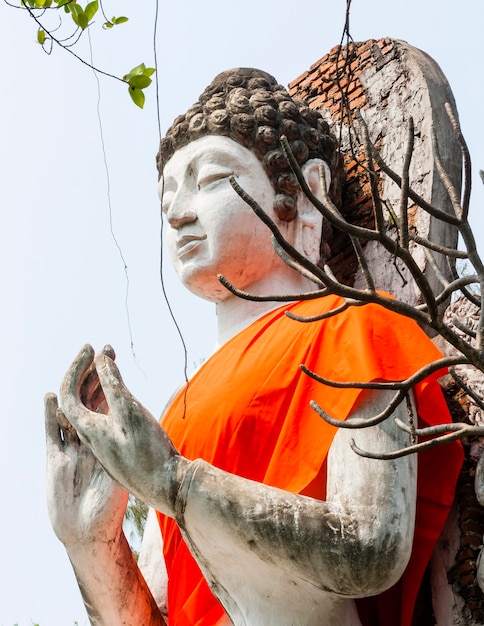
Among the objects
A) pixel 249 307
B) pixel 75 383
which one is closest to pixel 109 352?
pixel 75 383

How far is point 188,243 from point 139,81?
0.73m

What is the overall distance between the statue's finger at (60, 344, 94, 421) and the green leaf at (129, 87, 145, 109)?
0.93m

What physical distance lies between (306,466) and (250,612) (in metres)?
0.51

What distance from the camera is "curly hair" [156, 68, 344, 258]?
19.1 feet

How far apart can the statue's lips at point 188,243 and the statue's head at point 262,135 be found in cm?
27

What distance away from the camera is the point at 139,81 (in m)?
5.28

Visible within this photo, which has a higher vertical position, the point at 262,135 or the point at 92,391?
the point at 262,135

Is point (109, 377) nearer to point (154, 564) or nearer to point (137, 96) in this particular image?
point (154, 564)

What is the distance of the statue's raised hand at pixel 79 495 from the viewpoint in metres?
4.89

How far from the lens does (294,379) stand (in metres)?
4.92

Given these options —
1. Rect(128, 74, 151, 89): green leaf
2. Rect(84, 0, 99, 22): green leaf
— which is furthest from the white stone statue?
Rect(84, 0, 99, 22): green leaf

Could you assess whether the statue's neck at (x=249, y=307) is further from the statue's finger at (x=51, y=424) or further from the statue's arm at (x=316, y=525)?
the statue's arm at (x=316, y=525)

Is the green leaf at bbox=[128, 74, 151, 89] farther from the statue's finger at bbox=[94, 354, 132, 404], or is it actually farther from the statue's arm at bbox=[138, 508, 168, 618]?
the statue's arm at bbox=[138, 508, 168, 618]

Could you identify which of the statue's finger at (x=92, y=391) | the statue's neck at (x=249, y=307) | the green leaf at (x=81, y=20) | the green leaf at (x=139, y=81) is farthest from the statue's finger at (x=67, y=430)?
the green leaf at (x=81, y=20)
